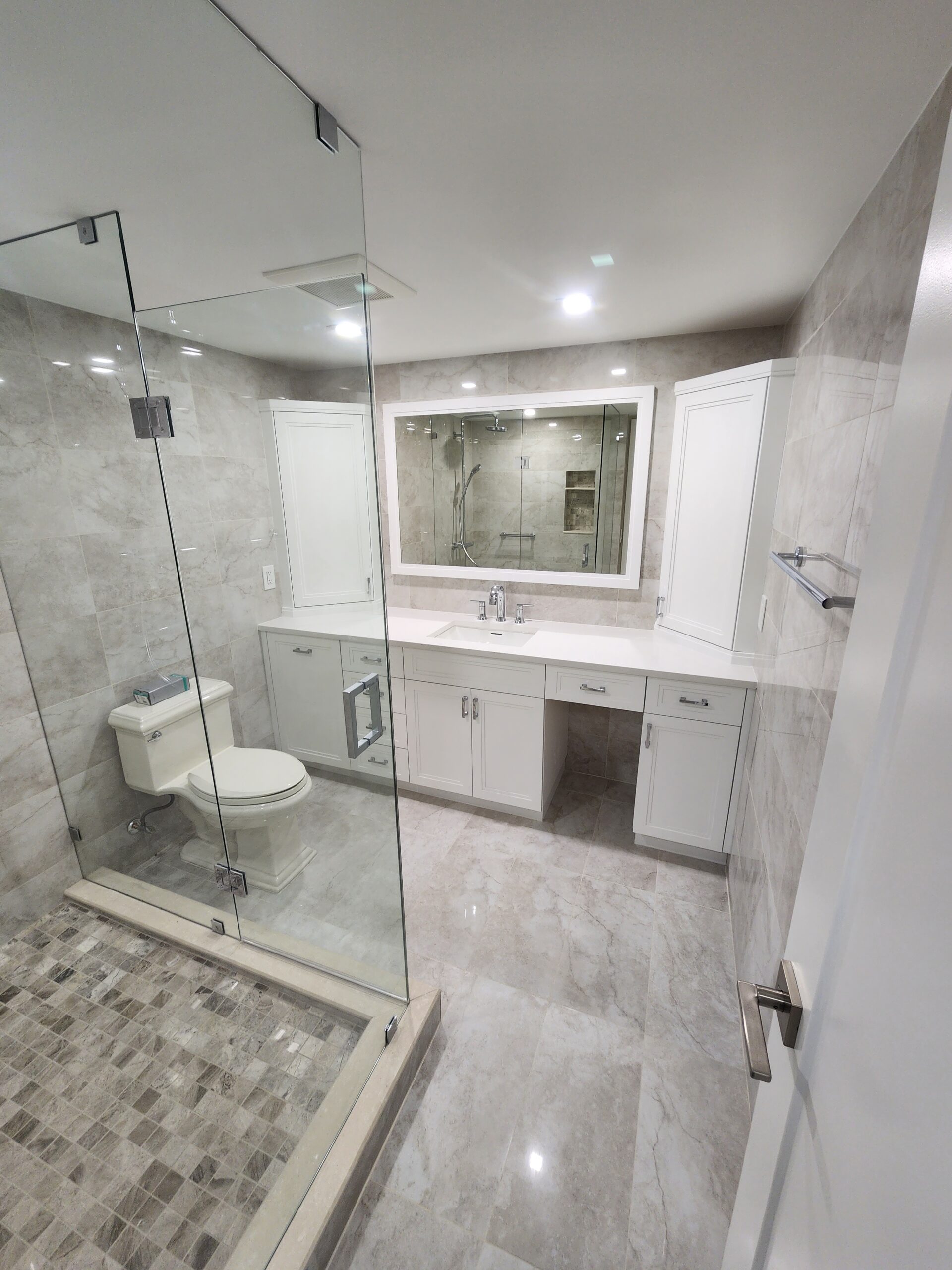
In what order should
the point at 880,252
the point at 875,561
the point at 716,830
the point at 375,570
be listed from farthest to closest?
the point at 716,830 → the point at 375,570 → the point at 880,252 → the point at 875,561

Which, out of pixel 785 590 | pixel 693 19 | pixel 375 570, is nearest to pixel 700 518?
pixel 785 590

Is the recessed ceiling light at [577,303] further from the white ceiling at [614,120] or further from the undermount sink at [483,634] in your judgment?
the undermount sink at [483,634]

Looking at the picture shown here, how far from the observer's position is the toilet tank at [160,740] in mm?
1780

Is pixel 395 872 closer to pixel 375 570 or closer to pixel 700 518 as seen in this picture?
pixel 375 570

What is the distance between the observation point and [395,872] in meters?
1.49

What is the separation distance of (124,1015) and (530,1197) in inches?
48.6

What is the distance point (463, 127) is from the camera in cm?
94

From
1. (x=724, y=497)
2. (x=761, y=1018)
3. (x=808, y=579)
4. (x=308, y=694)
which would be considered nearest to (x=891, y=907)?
(x=761, y=1018)

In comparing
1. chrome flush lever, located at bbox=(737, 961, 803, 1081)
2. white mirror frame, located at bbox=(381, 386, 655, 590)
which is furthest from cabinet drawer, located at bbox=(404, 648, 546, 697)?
chrome flush lever, located at bbox=(737, 961, 803, 1081)

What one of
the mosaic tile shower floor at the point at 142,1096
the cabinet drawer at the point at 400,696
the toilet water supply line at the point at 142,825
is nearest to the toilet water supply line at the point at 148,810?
the toilet water supply line at the point at 142,825

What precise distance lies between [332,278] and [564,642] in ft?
5.48

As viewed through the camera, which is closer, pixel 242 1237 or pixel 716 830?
pixel 242 1237

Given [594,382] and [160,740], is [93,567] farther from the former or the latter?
[594,382]

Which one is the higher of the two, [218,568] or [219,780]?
[218,568]
